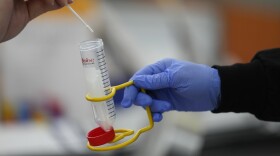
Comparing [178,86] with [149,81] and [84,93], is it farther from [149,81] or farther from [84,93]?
[84,93]

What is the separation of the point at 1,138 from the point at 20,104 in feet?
1.01

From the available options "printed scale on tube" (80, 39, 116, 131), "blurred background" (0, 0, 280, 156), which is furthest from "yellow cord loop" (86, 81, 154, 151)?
"blurred background" (0, 0, 280, 156)

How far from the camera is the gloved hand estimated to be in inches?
48.7

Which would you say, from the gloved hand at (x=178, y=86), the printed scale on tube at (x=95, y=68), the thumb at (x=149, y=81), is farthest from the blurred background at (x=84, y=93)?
the printed scale on tube at (x=95, y=68)

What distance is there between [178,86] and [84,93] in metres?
1.60

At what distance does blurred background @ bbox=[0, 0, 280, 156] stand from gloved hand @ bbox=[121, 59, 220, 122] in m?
0.94

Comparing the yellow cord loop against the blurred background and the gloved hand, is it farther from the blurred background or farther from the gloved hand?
the blurred background

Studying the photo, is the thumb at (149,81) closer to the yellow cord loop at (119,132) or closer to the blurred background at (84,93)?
the yellow cord loop at (119,132)

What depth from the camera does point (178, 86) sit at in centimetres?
130

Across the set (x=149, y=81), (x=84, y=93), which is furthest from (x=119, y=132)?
(x=84, y=93)

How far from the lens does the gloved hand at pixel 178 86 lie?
4.06 ft

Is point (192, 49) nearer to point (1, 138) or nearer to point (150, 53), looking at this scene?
point (150, 53)

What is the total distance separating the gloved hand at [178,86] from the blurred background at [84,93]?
0.94m

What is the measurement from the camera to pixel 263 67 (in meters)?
1.33
